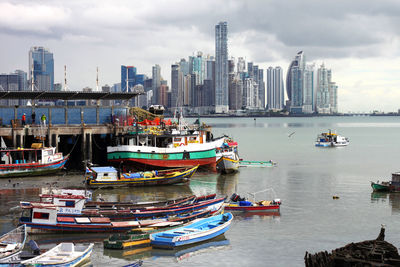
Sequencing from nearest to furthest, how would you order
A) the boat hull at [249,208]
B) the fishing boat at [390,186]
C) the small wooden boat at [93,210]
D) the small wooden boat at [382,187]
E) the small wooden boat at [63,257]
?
the small wooden boat at [63,257] → the small wooden boat at [93,210] → the boat hull at [249,208] → the fishing boat at [390,186] → the small wooden boat at [382,187]

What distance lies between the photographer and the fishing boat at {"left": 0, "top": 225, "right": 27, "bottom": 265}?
997 inches

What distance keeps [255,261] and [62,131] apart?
37.3m

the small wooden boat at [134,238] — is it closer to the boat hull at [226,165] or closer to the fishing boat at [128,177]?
the fishing boat at [128,177]

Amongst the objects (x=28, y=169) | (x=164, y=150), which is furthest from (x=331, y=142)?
(x=28, y=169)

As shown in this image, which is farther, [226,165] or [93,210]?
[226,165]

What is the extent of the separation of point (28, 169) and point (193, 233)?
28472 mm

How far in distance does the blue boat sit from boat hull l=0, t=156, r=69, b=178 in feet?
86.6

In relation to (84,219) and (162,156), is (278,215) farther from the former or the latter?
(162,156)

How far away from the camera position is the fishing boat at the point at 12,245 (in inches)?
997

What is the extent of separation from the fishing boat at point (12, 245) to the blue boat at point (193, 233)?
23.5ft

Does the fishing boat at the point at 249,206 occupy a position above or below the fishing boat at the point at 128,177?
below

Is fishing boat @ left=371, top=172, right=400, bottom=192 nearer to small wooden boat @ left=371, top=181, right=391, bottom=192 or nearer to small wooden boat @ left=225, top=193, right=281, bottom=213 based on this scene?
small wooden boat @ left=371, top=181, right=391, bottom=192

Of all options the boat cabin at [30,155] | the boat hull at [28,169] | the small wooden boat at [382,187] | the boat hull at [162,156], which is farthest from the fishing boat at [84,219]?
the small wooden boat at [382,187]

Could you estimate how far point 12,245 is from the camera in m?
26.9
